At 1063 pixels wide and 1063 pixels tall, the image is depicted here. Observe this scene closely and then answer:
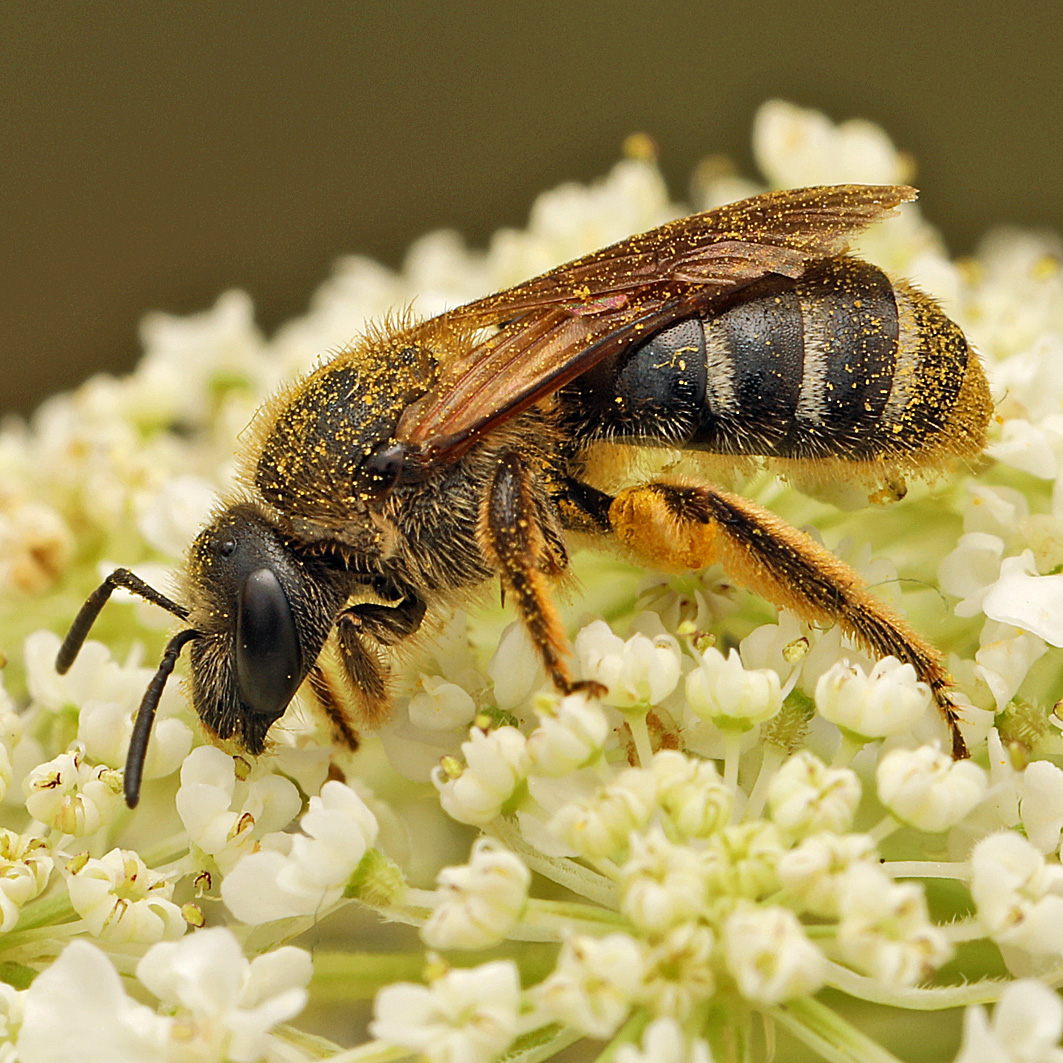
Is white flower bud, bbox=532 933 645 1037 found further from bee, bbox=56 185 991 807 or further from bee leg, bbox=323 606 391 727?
bee leg, bbox=323 606 391 727

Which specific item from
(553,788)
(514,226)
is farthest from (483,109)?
(553,788)

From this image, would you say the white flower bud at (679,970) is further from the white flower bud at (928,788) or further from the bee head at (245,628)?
the bee head at (245,628)

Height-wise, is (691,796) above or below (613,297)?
below

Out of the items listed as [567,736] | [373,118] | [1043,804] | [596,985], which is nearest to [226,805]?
[567,736]

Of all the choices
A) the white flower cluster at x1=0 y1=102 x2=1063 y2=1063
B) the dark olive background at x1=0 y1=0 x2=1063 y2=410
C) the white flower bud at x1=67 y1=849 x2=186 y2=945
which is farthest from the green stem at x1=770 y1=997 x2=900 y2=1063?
the dark olive background at x1=0 y1=0 x2=1063 y2=410

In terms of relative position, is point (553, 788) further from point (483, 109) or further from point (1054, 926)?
point (483, 109)

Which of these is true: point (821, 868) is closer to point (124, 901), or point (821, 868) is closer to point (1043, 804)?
point (1043, 804)
